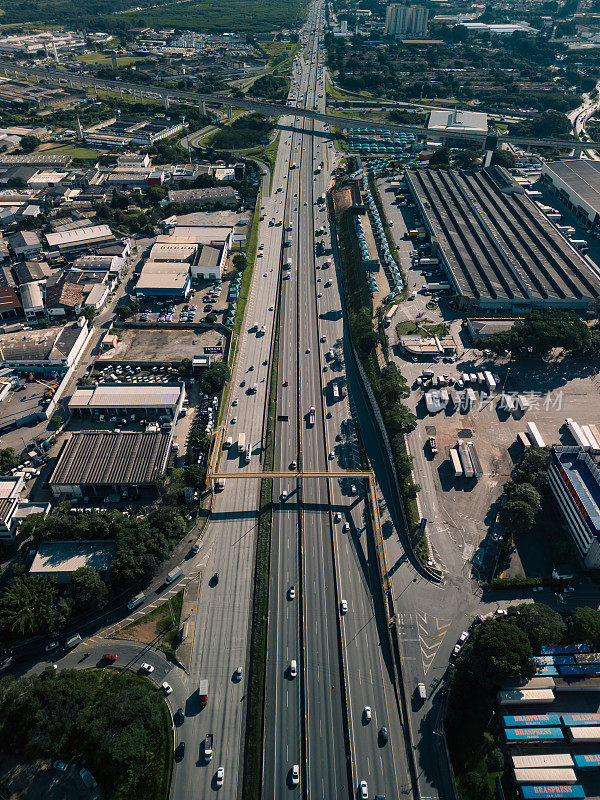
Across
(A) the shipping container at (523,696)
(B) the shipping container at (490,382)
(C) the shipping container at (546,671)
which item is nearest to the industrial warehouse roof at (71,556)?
(A) the shipping container at (523,696)

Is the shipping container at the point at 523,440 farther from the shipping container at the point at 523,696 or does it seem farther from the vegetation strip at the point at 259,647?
the vegetation strip at the point at 259,647

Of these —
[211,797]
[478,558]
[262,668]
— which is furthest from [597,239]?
[211,797]

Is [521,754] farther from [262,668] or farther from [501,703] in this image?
[262,668]

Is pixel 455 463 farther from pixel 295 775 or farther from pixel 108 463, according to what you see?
pixel 108 463

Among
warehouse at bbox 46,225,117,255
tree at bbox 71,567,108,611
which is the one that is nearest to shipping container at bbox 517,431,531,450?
tree at bbox 71,567,108,611

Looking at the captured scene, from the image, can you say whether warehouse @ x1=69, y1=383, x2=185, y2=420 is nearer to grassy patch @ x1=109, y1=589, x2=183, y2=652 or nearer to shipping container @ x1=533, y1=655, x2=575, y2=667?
grassy patch @ x1=109, y1=589, x2=183, y2=652

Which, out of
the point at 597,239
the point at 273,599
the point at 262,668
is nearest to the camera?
the point at 262,668

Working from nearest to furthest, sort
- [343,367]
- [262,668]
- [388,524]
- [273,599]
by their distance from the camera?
1. [262,668]
2. [273,599]
3. [388,524]
4. [343,367]

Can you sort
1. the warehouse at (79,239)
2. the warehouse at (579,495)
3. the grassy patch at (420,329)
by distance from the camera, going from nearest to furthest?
the warehouse at (579,495) → the grassy patch at (420,329) → the warehouse at (79,239)
